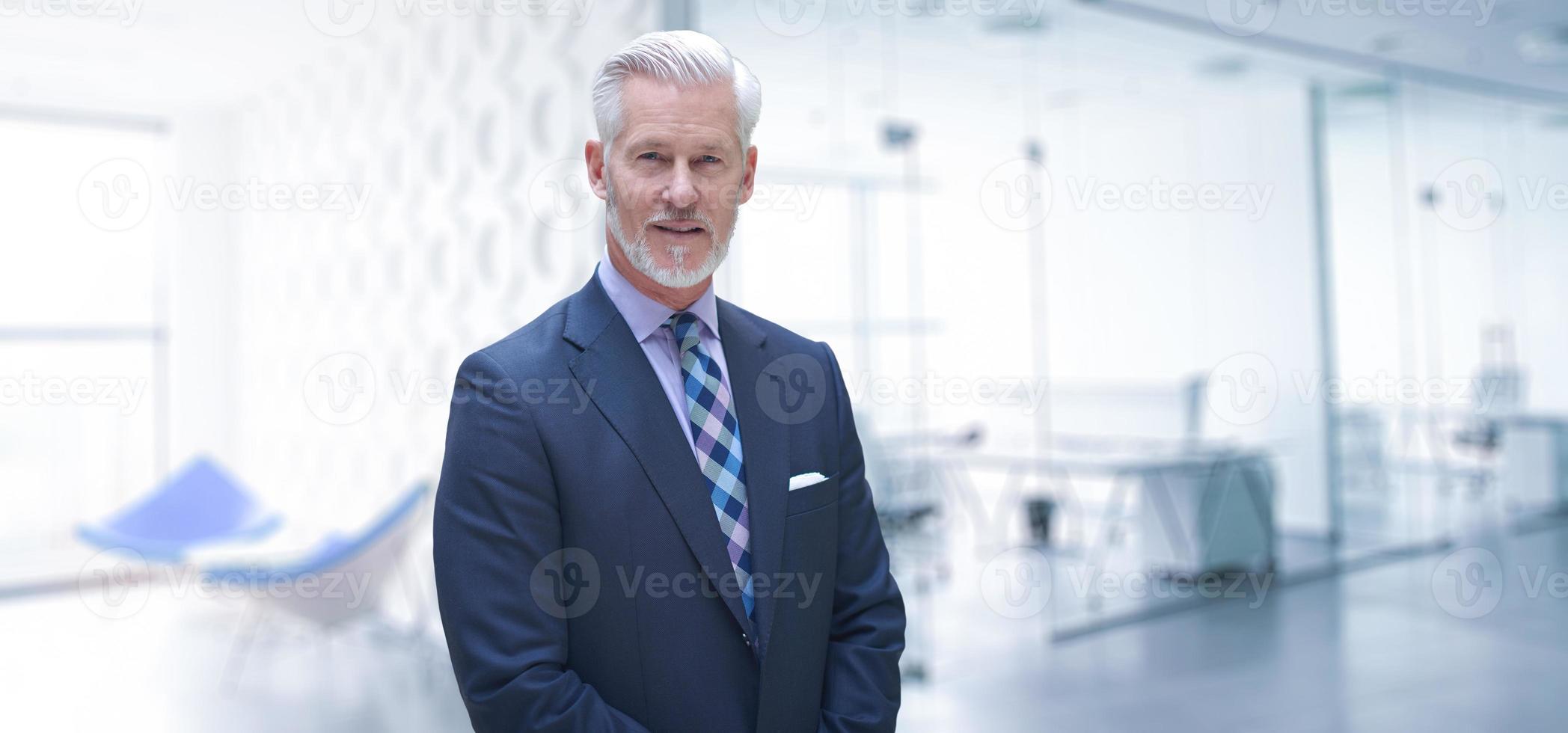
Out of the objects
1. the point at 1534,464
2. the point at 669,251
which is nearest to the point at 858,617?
the point at 669,251

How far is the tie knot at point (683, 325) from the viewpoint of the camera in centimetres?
146

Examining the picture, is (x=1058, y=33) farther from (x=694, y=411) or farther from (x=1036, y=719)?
(x=694, y=411)

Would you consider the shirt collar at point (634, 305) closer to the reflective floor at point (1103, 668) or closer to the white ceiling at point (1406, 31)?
the reflective floor at point (1103, 668)

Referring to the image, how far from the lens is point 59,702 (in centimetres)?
429

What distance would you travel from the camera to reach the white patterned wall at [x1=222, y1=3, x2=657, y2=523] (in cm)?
403
